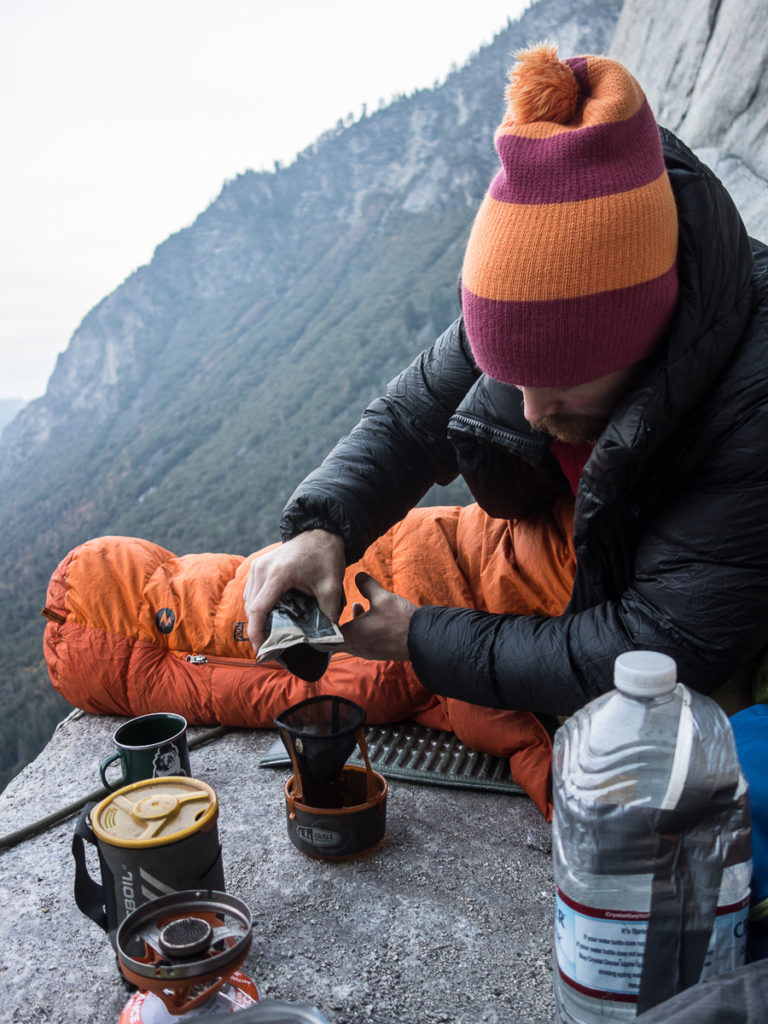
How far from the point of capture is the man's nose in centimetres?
139

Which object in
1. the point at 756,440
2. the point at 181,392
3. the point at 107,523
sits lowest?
the point at 107,523

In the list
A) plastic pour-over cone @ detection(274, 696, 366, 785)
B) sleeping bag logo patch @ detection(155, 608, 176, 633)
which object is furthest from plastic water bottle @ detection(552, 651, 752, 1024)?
sleeping bag logo patch @ detection(155, 608, 176, 633)

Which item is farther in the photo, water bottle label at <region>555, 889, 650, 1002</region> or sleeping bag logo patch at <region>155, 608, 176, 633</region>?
sleeping bag logo patch at <region>155, 608, 176, 633</region>

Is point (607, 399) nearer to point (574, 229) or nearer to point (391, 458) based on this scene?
point (574, 229)

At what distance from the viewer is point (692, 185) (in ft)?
4.48

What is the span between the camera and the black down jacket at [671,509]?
1.32 m

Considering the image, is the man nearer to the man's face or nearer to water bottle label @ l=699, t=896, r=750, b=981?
the man's face

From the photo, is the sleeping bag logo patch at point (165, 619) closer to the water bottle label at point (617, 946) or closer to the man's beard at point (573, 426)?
the man's beard at point (573, 426)

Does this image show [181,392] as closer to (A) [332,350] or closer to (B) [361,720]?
(A) [332,350]

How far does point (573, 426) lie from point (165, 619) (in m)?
1.51

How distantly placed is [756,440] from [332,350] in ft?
47.8

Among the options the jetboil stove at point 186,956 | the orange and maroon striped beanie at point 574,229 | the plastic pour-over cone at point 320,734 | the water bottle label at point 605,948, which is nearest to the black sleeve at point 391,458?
the plastic pour-over cone at point 320,734

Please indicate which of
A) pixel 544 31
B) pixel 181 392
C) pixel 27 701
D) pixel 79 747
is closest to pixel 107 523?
pixel 181 392

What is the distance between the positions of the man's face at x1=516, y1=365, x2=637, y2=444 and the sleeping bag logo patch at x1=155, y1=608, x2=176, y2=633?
144cm
